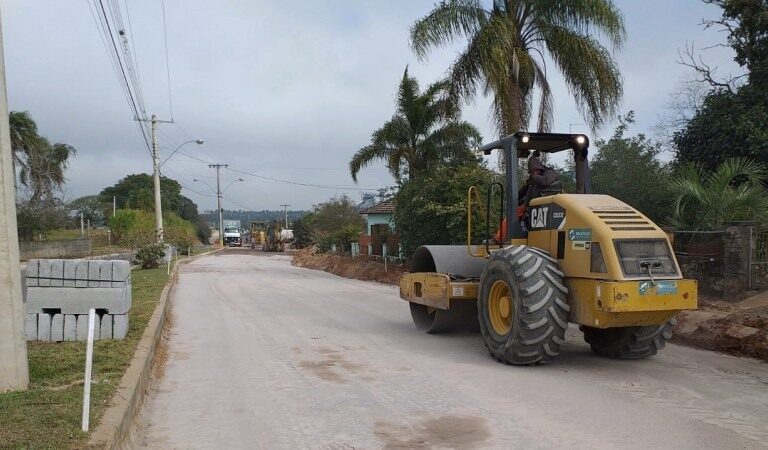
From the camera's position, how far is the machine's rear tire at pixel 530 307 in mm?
7289

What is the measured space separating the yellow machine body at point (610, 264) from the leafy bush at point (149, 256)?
73.3 feet

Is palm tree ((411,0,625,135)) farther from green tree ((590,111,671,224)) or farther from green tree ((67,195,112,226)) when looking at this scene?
green tree ((67,195,112,226))

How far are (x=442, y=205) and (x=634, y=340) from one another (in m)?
11.9

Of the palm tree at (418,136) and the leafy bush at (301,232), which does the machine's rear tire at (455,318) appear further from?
the leafy bush at (301,232)

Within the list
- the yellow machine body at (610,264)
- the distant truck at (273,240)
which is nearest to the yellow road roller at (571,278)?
the yellow machine body at (610,264)

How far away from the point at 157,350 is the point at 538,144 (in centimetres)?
611

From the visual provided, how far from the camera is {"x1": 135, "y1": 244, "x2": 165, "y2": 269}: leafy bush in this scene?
2706 centimetres

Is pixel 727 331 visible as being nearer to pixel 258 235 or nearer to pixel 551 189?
A: pixel 551 189

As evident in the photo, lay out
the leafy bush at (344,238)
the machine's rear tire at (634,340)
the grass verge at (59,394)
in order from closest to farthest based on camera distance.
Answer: the grass verge at (59,394), the machine's rear tire at (634,340), the leafy bush at (344,238)

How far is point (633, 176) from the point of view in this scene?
15.9 m

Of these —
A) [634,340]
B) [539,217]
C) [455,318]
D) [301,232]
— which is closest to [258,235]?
[301,232]

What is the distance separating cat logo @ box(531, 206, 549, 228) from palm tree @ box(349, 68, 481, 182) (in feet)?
47.0

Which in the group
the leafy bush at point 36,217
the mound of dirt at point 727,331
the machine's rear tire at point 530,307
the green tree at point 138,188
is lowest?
the mound of dirt at point 727,331

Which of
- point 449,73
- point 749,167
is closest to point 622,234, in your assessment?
point 749,167
